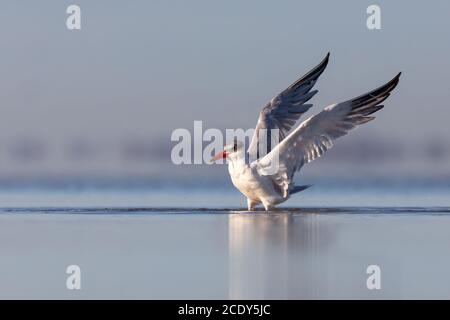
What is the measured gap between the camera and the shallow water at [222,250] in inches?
453

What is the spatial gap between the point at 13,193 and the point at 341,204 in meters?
6.75

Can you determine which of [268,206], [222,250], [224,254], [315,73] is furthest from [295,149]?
[224,254]

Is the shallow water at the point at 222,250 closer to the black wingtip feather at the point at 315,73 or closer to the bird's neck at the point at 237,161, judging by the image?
the bird's neck at the point at 237,161

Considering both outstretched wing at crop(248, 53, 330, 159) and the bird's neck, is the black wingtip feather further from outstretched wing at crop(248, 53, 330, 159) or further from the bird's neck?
the bird's neck

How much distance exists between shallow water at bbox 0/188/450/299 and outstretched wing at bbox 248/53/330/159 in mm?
1098

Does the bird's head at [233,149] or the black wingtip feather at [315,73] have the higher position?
the black wingtip feather at [315,73]

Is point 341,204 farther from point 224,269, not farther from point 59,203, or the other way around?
point 224,269

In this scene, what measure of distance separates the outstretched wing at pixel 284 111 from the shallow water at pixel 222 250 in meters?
1.10

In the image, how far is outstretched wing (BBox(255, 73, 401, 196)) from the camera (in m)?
18.0

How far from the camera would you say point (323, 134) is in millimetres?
18188

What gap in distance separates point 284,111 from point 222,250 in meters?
6.88

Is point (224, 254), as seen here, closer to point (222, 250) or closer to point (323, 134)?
point (222, 250)

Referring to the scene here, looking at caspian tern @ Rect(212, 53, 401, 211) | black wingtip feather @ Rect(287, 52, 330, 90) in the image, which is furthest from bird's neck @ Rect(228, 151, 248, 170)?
black wingtip feather @ Rect(287, 52, 330, 90)

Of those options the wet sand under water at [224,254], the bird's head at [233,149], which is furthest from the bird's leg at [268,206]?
the bird's head at [233,149]
